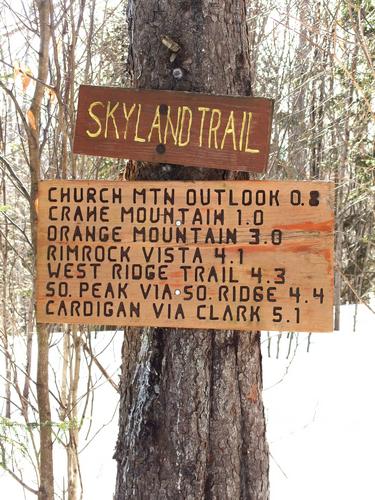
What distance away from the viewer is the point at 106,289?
1940mm

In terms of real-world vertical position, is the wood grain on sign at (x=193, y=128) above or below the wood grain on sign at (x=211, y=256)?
above

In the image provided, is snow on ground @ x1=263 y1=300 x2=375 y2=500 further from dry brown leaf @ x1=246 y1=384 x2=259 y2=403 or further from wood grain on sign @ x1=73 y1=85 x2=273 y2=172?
wood grain on sign @ x1=73 y1=85 x2=273 y2=172

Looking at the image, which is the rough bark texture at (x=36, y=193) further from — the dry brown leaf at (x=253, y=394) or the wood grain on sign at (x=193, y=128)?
Answer: the dry brown leaf at (x=253, y=394)

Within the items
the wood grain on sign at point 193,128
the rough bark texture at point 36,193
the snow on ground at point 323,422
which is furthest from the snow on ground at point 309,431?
the wood grain on sign at point 193,128

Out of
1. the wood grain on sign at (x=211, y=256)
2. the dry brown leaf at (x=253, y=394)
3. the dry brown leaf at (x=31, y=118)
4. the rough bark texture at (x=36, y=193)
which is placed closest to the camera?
the wood grain on sign at (x=211, y=256)

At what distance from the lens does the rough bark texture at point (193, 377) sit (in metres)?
1.98

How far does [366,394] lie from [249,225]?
20.6 ft

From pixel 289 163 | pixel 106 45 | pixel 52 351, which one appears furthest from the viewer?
pixel 52 351

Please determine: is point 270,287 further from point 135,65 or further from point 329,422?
point 329,422

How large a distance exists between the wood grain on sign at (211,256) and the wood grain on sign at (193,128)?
95 millimetres

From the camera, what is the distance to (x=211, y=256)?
74.7 inches

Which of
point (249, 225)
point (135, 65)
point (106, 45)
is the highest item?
point (106, 45)

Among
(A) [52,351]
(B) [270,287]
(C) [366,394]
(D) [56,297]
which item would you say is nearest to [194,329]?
(B) [270,287]

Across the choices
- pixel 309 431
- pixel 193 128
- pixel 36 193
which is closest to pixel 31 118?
pixel 36 193
